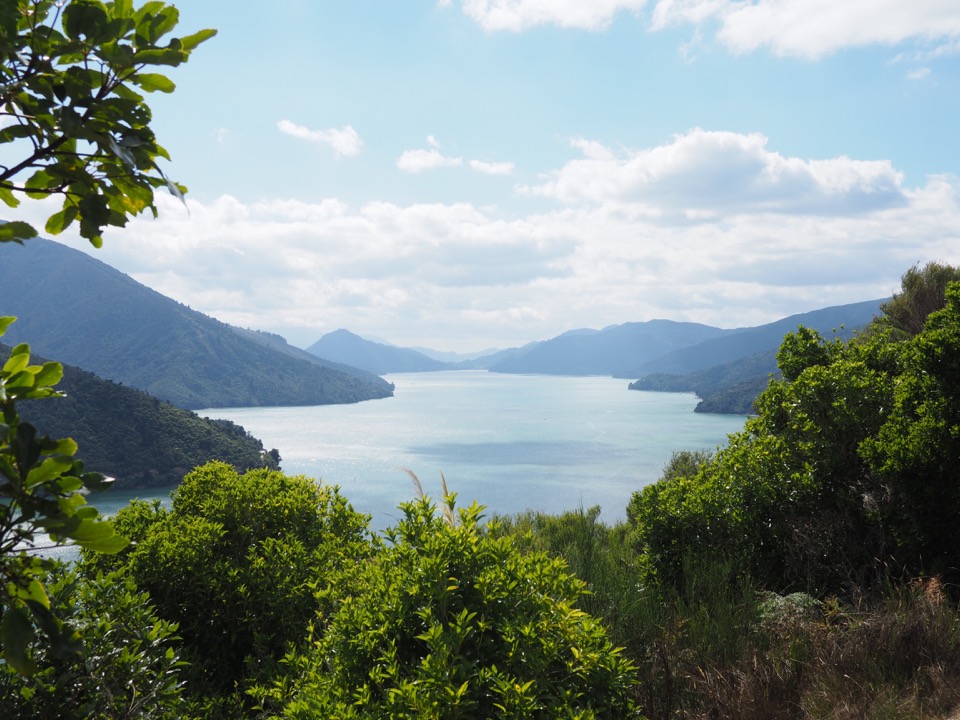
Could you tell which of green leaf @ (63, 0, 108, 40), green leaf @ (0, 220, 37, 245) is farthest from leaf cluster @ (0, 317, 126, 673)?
green leaf @ (63, 0, 108, 40)

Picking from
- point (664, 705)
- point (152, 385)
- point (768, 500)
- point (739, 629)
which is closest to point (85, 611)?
point (664, 705)

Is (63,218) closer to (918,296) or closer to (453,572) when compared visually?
(453,572)

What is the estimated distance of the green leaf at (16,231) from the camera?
1163mm

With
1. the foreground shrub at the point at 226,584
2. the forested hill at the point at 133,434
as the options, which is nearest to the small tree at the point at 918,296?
the foreground shrub at the point at 226,584

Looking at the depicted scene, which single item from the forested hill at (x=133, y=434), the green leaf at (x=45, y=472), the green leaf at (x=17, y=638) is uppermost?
the green leaf at (x=45, y=472)

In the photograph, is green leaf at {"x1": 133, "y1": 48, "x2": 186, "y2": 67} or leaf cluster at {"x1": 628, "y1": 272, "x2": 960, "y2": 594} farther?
leaf cluster at {"x1": 628, "y1": 272, "x2": 960, "y2": 594}

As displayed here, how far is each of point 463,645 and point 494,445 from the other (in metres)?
76.0

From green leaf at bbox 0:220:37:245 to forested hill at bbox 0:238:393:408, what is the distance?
138 metres

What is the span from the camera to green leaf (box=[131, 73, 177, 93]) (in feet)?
4.35

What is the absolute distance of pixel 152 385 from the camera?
132125 mm

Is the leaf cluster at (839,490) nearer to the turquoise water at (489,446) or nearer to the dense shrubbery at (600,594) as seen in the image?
the dense shrubbery at (600,594)

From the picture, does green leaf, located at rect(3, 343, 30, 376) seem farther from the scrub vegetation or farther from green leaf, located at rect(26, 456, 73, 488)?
Answer: green leaf, located at rect(26, 456, 73, 488)

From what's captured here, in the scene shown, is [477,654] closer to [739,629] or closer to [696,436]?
[739,629]

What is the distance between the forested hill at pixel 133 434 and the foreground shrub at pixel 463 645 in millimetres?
55184
